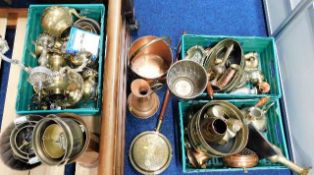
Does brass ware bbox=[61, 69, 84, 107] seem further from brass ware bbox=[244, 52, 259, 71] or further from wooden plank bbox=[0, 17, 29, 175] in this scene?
brass ware bbox=[244, 52, 259, 71]

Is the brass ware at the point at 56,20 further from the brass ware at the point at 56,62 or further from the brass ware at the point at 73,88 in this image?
the brass ware at the point at 73,88

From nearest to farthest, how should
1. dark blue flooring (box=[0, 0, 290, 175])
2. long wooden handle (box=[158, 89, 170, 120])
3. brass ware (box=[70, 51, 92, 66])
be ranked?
brass ware (box=[70, 51, 92, 66]), long wooden handle (box=[158, 89, 170, 120]), dark blue flooring (box=[0, 0, 290, 175])

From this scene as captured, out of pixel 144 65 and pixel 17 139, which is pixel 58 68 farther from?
pixel 144 65

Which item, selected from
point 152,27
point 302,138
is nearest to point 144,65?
point 152,27

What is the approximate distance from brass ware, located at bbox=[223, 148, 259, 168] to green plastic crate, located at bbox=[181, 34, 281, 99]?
248 millimetres

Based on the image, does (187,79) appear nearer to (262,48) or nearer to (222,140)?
(222,140)

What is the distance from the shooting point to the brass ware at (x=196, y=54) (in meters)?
1.36

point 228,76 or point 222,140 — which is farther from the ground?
point 228,76

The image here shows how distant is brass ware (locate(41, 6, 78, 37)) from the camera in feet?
3.73

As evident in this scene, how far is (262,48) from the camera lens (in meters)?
1.43

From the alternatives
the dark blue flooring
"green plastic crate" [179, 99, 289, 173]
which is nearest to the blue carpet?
the dark blue flooring

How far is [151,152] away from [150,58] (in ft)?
1.43

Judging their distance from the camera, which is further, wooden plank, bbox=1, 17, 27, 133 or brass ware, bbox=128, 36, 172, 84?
brass ware, bbox=128, 36, 172, 84

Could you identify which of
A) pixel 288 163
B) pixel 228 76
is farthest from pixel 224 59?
pixel 288 163
